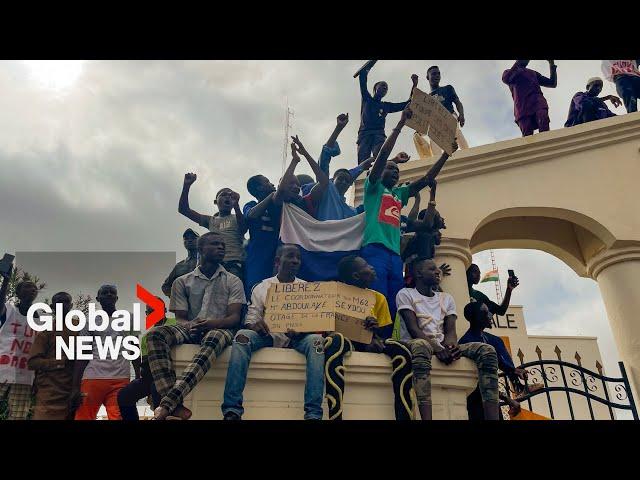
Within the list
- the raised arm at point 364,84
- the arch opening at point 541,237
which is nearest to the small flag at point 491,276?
the arch opening at point 541,237

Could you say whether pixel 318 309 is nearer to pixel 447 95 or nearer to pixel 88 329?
pixel 88 329

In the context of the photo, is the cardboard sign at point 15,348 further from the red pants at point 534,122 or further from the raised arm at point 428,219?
the red pants at point 534,122

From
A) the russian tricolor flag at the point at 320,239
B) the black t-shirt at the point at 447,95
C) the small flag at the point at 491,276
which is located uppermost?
the small flag at the point at 491,276

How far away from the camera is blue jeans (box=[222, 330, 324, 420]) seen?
4008 mm

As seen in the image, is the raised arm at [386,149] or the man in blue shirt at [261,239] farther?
the man in blue shirt at [261,239]

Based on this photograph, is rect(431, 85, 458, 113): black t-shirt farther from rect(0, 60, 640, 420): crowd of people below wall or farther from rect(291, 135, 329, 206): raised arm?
rect(291, 135, 329, 206): raised arm

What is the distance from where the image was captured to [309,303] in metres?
4.61

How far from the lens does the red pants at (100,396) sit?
491cm

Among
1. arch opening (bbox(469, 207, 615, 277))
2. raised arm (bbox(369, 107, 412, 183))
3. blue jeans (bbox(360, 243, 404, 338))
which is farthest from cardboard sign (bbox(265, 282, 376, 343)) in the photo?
arch opening (bbox(469, 207, 615, 277))

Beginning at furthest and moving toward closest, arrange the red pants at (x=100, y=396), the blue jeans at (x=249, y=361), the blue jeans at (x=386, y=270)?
the blue jeans at (x=386, y=270)
the red pants at (x=100, y=396)
the blue jeans at (x=249, y=361)

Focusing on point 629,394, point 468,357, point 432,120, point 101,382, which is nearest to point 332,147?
point 432,120

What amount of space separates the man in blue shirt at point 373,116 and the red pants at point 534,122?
5.70 feet
